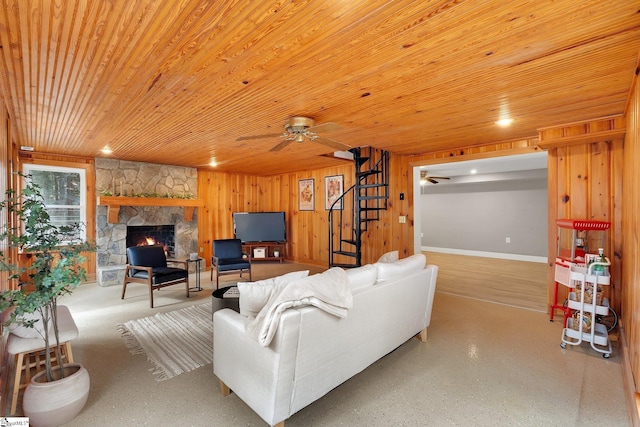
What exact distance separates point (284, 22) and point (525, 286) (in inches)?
212

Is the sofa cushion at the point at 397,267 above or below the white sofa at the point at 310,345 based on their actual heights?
above

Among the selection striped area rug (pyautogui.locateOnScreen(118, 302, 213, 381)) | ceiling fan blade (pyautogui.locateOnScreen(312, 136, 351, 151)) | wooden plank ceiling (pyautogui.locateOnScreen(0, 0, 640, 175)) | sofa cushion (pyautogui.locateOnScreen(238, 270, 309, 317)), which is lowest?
striped area rug (pyautogui.locateOnScreen(118, 302, 213, 381))

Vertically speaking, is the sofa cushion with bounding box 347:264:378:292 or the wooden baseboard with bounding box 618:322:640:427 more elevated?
the sofa cushion with bounding box 347:264:378:292

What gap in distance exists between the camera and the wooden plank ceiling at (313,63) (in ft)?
4.88

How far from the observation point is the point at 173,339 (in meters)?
2.96

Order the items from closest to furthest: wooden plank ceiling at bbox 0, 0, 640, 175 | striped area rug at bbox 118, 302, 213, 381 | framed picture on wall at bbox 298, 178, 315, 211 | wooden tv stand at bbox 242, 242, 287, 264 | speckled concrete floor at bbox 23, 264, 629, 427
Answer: wooden plank ceiling at bbox 0, 0, 640, 175, speckled concrete floor at bbox 23, 264, 629, 427, striped area rug at bbox 118, 302, 213, 381, framed picture on wall at bbox 298, 178, 315, 211, wooden tv stand at bbox 242, 242, 287, 264

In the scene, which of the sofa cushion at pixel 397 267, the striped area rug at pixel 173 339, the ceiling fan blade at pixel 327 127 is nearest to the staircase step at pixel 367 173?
the ceiling fan blade at pixel 327 127

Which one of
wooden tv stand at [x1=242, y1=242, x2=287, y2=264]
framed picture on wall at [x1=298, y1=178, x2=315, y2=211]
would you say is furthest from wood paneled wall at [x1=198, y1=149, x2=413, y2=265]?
wooden tv stand at [x1=242, y1=242, x2=287, y2=264]

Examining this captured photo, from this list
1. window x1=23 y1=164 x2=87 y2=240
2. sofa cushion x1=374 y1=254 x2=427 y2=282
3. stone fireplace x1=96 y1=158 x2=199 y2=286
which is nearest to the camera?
sofa cushion x1=374 y1=254 x2=427 y2=282

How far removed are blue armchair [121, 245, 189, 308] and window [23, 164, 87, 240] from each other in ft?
5.97

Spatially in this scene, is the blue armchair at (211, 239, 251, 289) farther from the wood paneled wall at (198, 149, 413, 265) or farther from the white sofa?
the white sofa

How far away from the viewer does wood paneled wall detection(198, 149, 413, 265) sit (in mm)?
5457

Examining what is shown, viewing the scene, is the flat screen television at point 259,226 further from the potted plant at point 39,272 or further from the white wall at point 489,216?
the potted plant at point 39,272

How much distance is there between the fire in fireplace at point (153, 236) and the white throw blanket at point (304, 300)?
516 cm
